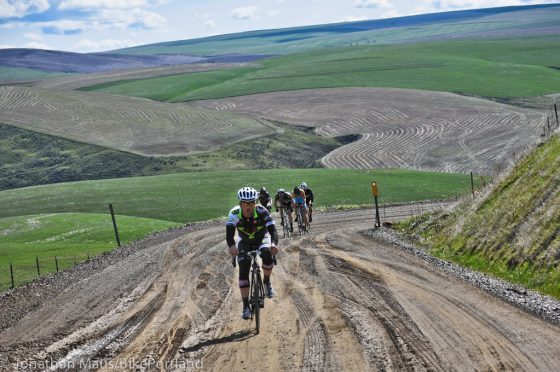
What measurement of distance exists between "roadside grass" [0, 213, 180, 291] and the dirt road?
319 inches

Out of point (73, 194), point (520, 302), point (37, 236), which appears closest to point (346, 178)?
point (73, 194)

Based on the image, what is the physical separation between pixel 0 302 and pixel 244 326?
27.9 feet

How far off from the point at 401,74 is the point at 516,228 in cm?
11392

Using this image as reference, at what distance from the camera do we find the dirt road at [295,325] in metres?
10.7

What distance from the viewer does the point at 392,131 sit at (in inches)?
3381

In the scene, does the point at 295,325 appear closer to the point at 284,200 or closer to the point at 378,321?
the point at 378,321

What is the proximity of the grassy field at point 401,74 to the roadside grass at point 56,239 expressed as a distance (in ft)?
252

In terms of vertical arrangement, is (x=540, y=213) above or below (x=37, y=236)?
above

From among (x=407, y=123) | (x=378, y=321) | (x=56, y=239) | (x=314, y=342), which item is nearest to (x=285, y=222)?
(x=56, y=239)

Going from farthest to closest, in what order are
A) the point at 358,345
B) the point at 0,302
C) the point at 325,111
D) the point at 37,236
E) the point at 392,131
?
the point at 325,111, the point at 392,131, the point at 37,236, the point at 0,302, the point at 358,345

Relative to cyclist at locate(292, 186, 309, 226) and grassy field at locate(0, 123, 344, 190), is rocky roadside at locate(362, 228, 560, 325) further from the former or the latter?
grassy field at locate(0, 123, 344, 190)

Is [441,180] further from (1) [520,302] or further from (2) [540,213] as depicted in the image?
(1) [520,302]

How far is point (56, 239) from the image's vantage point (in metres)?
36.5

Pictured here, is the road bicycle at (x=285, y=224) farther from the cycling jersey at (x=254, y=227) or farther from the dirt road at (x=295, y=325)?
the cycling jersey at (x=254, y=227)
